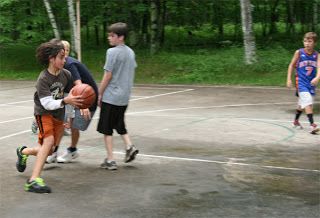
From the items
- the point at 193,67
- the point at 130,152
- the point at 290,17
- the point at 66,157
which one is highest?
the point at 130,152

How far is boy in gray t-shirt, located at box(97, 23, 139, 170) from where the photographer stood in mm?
6820

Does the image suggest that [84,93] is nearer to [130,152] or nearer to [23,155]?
[23,155]

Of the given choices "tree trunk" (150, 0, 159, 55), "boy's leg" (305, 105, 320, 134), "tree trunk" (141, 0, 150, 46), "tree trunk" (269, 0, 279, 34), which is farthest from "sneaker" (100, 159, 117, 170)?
"tree trunk" (269, 0, 279, 34)

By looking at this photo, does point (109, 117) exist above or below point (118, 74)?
below

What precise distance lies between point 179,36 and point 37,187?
31.0 m

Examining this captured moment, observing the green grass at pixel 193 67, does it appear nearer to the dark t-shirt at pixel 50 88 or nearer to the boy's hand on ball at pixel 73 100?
the dark t-shirt at pixel 50 88

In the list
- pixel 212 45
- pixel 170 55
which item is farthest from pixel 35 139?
pixel 212 45

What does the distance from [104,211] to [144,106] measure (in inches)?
319

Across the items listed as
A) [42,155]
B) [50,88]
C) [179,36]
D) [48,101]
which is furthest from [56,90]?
[179,36]

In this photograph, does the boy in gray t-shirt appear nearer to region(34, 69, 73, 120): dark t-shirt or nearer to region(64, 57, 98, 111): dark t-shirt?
region(64, 57, 98, 111): dark t-shirt

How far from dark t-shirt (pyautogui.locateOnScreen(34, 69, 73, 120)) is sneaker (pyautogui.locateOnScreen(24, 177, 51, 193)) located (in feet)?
2.48

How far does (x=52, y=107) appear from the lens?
19.0 ft

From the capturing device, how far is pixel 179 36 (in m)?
36.2

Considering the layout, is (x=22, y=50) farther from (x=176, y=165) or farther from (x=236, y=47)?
(x=176, y=165)
